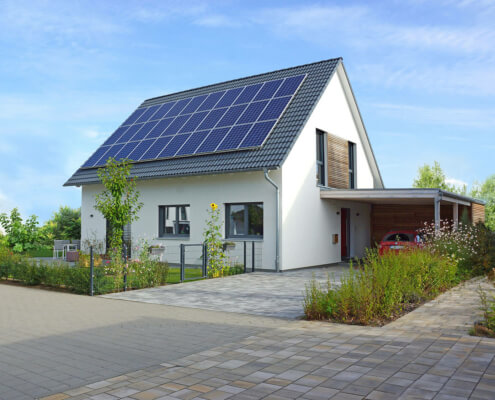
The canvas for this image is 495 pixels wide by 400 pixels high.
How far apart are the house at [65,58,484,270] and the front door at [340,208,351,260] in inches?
1.9

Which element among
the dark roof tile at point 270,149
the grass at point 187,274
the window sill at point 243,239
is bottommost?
the grass at point 187,274

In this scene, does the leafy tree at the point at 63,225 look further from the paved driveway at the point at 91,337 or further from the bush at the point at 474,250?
the bush at the point at 474,250

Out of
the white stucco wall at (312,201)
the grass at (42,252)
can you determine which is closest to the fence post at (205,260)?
the white stucco wall at (312,201)

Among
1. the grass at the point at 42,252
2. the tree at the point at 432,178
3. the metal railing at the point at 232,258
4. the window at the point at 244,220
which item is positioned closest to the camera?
the metal railing at the point at 232,258

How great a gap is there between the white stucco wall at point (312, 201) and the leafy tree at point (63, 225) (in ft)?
50.9

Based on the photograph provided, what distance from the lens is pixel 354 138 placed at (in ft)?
68.5

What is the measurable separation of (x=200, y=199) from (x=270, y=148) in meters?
3.57

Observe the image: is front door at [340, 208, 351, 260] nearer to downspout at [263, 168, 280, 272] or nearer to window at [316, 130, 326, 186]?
window at [316, 130, 326, 186]

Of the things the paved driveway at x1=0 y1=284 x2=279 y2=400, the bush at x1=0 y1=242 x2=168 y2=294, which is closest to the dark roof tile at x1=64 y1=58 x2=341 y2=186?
the bush at x1=0 y1=242 x2=168 y2=294

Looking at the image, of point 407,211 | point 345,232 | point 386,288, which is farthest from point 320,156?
point 386,288

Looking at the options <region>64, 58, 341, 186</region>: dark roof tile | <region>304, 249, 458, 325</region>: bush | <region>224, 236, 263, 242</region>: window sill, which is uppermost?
<region>64, 58, 341, 186</region>: dark roof tile

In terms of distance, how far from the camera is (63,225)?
30.6m

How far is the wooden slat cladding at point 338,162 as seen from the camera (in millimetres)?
18461

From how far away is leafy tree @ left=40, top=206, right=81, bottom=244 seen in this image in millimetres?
27373
